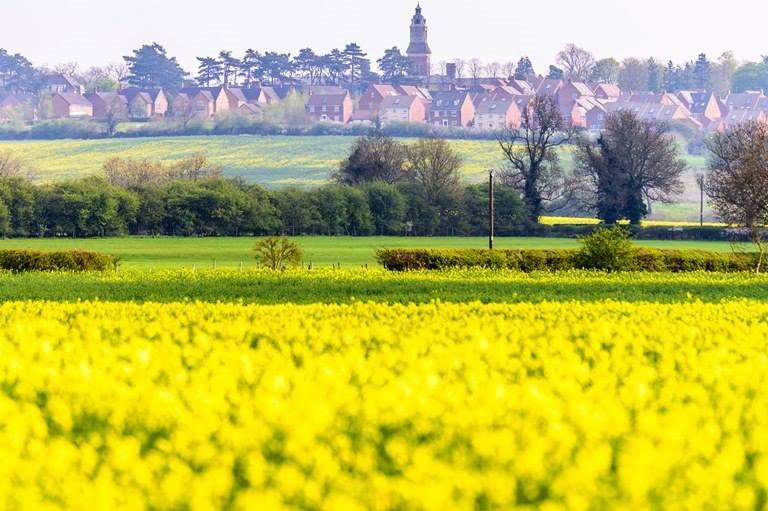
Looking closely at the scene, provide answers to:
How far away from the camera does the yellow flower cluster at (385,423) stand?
6555 mm

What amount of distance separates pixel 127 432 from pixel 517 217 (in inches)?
3167

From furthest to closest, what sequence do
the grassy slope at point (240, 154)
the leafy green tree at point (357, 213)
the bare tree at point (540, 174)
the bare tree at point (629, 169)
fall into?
the grassy slope at point (240, 154) < the bare tree at point (540, 174) < the bare tree at point (629, 169) < the leafy green tree at point (357, 213)

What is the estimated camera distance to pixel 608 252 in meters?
45.0

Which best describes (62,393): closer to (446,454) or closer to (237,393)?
(237,393)

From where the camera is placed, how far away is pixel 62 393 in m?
9.20

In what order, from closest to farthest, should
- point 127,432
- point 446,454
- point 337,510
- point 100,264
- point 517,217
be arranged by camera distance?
point 337,510 → point 446,454 → point 127,432 → point 100,264 → point 517,217

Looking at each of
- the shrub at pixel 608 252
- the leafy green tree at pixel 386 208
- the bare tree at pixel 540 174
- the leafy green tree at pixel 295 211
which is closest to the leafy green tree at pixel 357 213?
the leafy green tree at pixel 386 208

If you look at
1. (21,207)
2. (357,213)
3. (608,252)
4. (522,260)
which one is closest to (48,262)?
(522,260)

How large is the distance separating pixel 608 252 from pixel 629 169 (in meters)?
56.5

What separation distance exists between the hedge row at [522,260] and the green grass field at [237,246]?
12.1 meters

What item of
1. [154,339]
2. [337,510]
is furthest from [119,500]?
[154,339]

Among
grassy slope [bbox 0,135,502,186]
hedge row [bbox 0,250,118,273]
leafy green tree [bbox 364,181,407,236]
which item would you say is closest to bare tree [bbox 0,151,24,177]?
grassy slope [bbox 0,135,502,186]

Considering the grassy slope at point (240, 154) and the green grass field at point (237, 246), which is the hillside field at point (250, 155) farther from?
the green grass field at point (237, 246)

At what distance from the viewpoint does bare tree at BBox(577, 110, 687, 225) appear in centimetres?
9588
